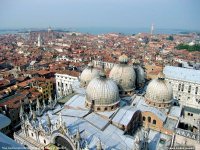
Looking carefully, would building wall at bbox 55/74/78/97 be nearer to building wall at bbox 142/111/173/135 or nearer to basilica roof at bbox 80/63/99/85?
basilica roof at bbox 80/63/99/85

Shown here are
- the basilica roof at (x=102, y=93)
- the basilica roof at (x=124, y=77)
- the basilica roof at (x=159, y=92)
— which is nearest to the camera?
the basilica roof at (x=102, y=93)

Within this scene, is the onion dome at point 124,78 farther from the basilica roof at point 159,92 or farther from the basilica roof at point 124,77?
the basilica roof at point 159,92

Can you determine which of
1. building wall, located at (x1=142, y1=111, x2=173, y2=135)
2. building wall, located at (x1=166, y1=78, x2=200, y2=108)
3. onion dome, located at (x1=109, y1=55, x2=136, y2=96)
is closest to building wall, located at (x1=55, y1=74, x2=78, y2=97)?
onion dome, located at (x1=109, y1=55, x2=136, y2=96)

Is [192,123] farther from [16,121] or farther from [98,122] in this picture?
[16,121]

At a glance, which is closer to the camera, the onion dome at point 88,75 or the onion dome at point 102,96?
the onion dome at point 102,96

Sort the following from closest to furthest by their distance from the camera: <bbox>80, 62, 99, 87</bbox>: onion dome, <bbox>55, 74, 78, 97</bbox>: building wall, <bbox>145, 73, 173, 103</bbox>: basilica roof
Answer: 1. <bbox>145, 73, 173, 103</bbox>: basilica roof
2. <bbox>80, 62, 99, 87</bbox>: onion dome
3. <bbox>55, 74, 78, 97</bbox>: building wall

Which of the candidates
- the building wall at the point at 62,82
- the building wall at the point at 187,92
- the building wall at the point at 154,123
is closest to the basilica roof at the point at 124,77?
the building wall at the point at 154,123
